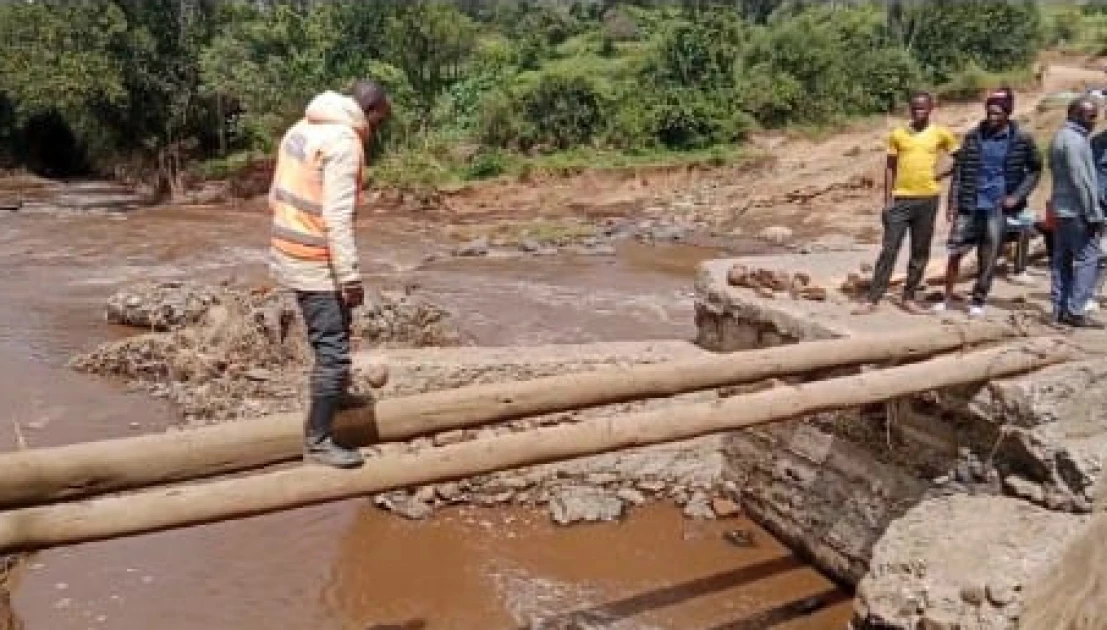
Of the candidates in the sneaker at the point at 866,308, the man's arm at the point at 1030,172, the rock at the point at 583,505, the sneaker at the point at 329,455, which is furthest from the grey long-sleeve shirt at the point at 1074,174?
the sneaker at the point at 329,455

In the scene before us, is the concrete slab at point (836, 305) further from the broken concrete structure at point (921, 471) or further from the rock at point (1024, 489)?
the rock at point (1024, 489)

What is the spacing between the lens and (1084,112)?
6555 millimetres

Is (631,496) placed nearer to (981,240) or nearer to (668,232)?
(981,240)

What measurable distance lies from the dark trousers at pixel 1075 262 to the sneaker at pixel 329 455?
15.5 feet

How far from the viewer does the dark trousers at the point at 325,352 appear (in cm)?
443

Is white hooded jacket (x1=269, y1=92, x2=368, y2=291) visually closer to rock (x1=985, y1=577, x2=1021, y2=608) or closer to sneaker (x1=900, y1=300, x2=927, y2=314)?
rock (x1=985, y1=577, x2=1021, y2=608)

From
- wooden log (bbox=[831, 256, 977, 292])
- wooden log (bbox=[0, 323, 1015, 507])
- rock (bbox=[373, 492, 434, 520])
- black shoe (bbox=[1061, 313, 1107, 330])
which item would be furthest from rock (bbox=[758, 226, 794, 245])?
wooden log (bbox=[0, 323, 1015, 507])

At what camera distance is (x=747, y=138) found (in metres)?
27.8

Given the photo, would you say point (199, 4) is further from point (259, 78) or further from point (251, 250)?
point (251, 250)

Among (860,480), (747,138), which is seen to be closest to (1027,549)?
(860,480)

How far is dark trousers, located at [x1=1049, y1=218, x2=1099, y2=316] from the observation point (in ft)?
22.2

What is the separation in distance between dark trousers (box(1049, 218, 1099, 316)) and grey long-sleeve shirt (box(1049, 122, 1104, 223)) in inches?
3.6

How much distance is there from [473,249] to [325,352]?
54.1 ft

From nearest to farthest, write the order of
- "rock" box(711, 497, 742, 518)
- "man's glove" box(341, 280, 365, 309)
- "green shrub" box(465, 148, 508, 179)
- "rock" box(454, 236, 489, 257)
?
"man's glove" box(341, 280, 365, 309) → "rock" box(711, 497, 742, 518) → "rock" box(454, 236, 489, 257) → "green shrub" box(465, 148, 508, 179)
